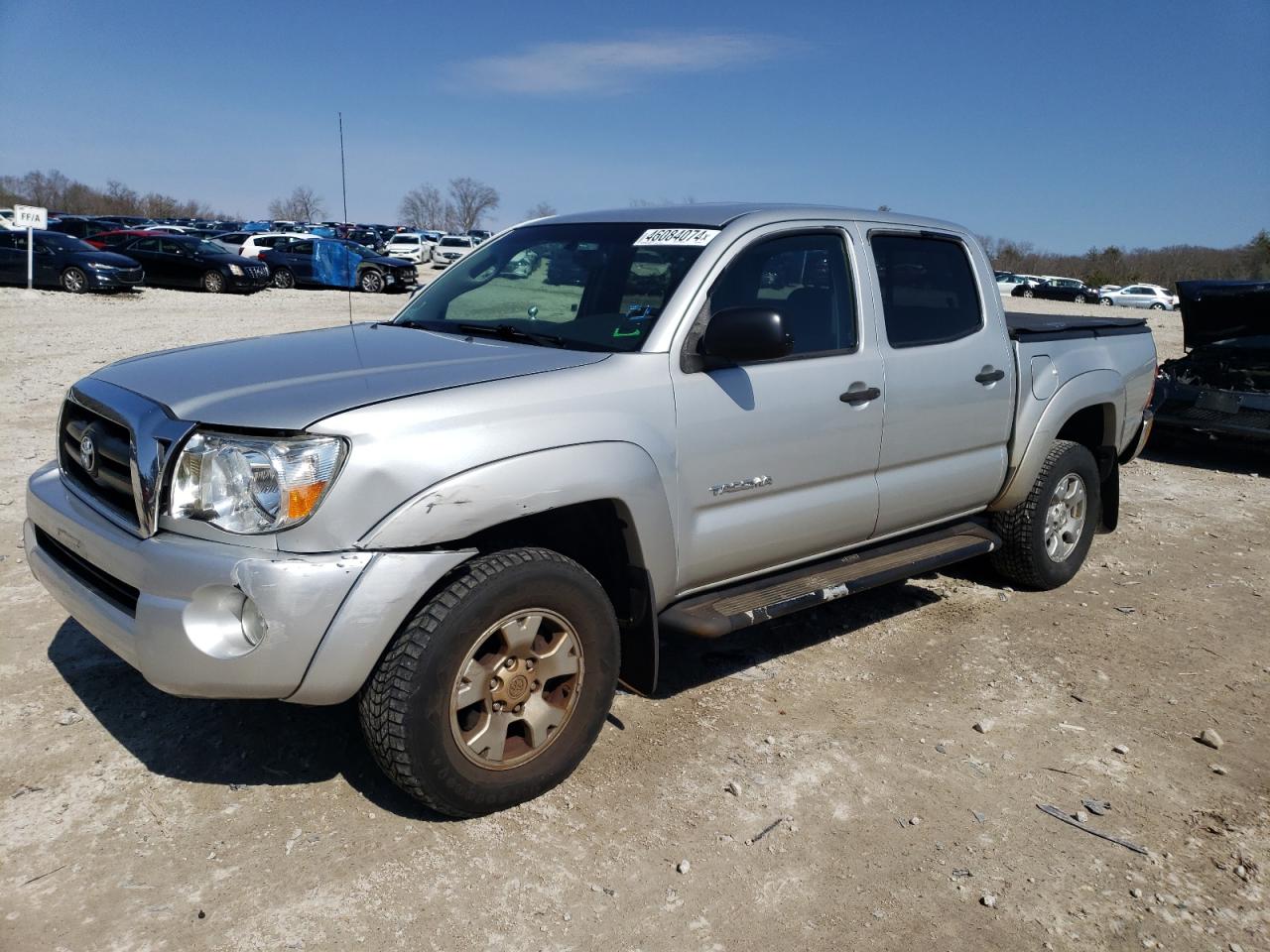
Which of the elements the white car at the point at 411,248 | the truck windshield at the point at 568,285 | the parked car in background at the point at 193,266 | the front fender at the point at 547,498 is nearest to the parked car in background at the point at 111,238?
the parked car in background at the point at 193,266

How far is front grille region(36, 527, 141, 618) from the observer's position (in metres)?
2.99

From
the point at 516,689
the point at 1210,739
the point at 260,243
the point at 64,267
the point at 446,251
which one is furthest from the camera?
the point at 446,251

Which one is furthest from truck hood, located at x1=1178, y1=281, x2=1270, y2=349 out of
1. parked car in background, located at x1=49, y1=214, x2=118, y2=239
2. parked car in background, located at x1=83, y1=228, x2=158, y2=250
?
parked car in background, located at x1=49, y1=214, x2=118, y2=239

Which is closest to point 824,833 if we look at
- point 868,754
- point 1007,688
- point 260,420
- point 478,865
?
point 868,754

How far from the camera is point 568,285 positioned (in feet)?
13.5

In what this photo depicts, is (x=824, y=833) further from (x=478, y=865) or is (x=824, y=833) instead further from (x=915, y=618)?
(x=915, y=618)

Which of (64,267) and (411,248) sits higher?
(411,248)

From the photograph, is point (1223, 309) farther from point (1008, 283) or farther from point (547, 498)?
point (1008, 283)

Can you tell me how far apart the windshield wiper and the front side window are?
650 millimetres

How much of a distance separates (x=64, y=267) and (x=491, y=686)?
23.5 m

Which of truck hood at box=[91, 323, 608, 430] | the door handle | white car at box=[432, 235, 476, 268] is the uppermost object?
white car at box=[432, 235, 476, 268]

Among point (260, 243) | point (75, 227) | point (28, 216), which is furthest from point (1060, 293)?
point (28, 216)

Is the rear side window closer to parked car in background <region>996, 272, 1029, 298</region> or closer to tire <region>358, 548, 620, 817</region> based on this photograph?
tire <region>358, 548, 620, 817</region>

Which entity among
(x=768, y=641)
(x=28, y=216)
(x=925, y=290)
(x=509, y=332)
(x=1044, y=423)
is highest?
(x=28, y=216)
